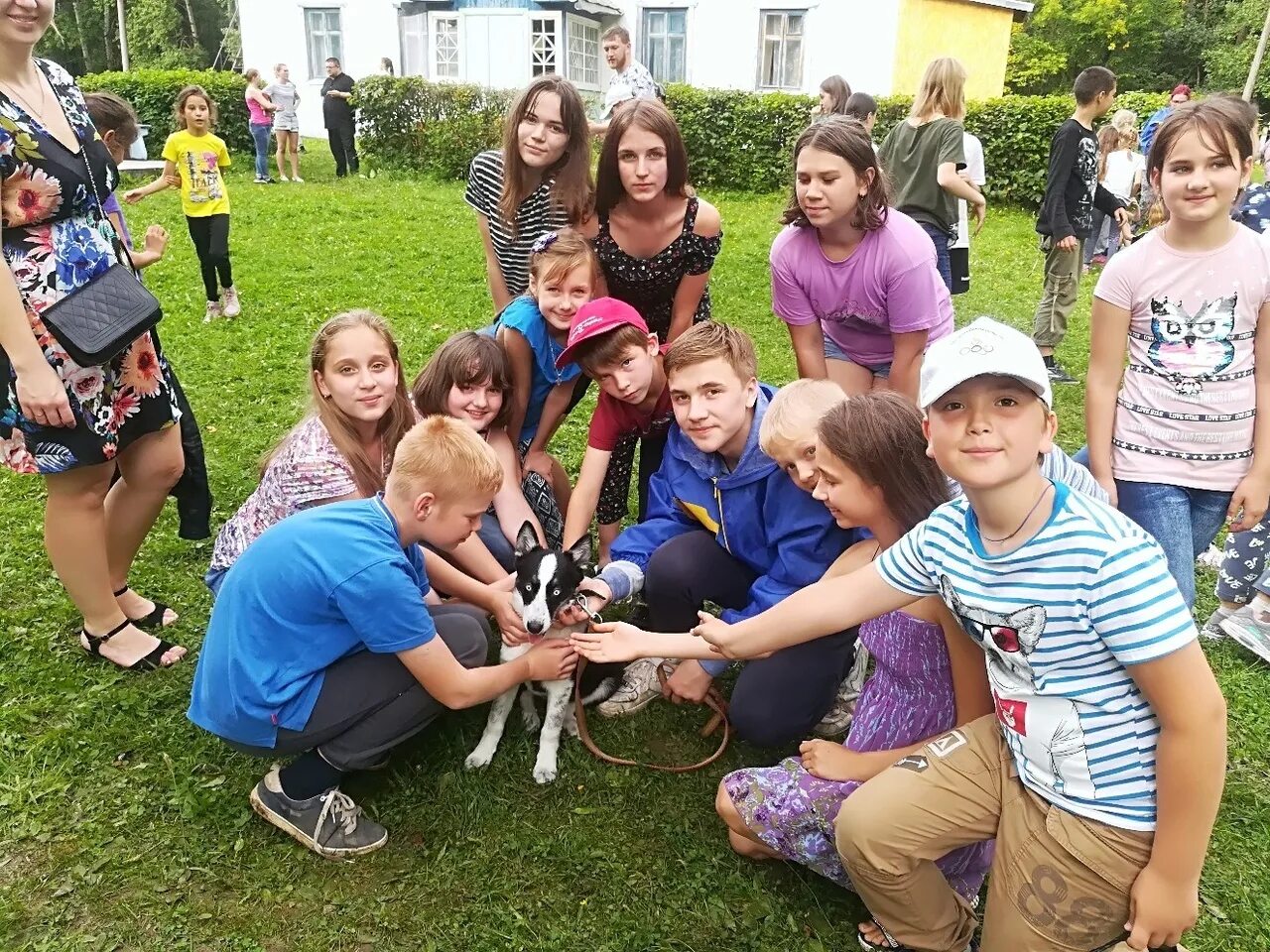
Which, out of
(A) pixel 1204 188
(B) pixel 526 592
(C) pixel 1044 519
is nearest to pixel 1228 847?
(C) pixel 1044 519

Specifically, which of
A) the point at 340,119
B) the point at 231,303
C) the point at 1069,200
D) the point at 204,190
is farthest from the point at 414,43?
the point at 1069,200

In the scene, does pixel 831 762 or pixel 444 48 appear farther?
pixel 444 48

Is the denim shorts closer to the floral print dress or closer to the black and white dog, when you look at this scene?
the black and white dog

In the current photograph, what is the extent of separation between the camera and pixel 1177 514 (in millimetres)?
2918

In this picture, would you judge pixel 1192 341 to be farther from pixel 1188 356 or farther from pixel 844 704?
pixel 844 704

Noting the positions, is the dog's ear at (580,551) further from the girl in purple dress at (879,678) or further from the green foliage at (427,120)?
the green foliage at (427,120)

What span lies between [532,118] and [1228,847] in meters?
3.68

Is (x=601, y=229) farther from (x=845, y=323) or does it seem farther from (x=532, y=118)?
(x=845, y=323)

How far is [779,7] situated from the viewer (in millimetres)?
20891

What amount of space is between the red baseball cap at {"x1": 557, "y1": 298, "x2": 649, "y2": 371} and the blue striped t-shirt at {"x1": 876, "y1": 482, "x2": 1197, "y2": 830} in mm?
1578

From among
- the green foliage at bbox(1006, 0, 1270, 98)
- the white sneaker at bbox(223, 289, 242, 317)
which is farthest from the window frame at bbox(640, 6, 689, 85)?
A: the white sneaker at bbox(223, 289, 242, 317)

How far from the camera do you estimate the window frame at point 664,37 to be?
22.0m

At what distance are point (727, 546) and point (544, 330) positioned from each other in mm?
1204

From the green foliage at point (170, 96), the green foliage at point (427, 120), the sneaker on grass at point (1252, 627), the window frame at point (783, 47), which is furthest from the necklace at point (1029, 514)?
the window frame at point (783, 47)
